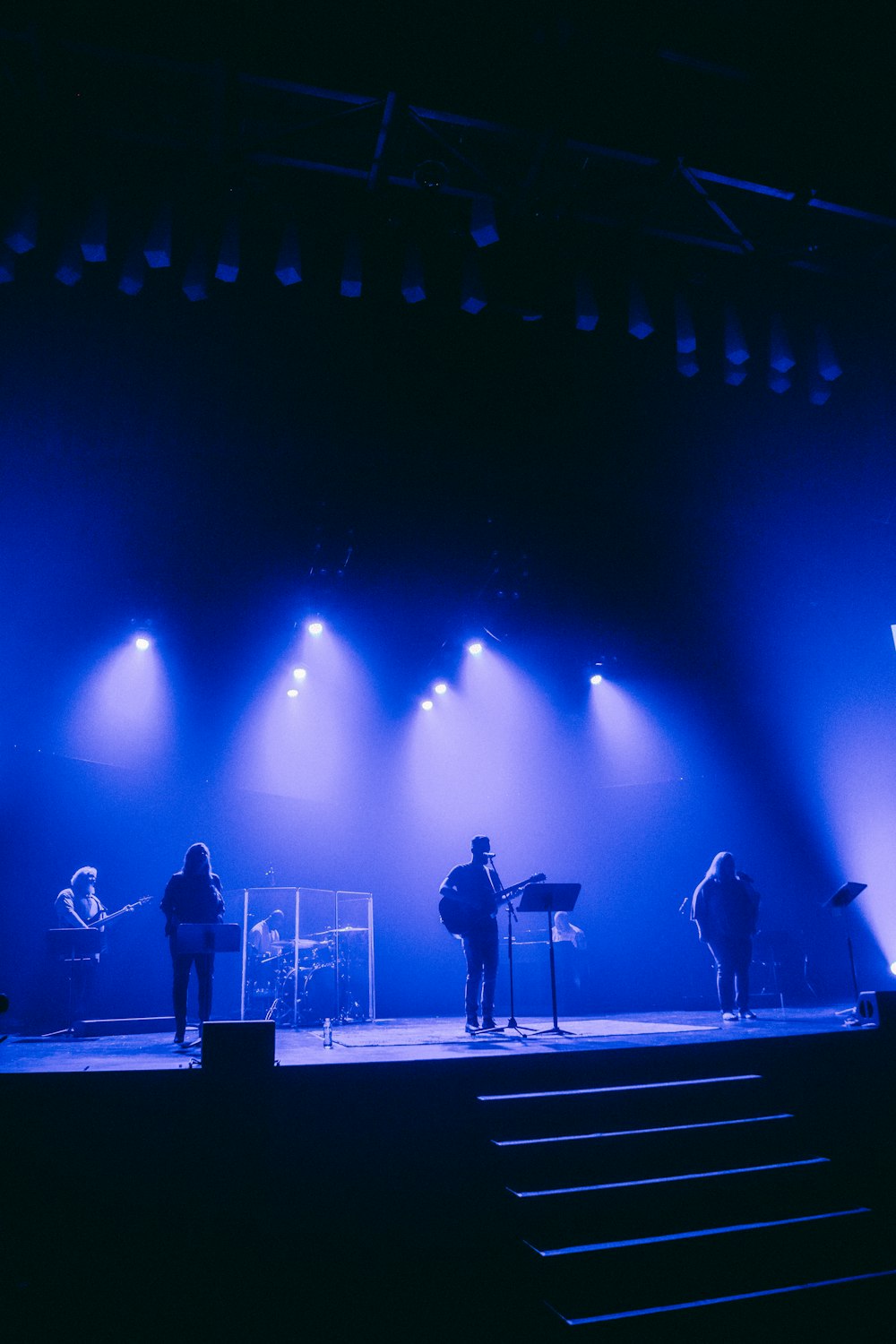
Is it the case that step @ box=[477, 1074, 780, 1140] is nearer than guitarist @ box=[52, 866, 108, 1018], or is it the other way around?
step @ box=[477, 1074, 780, 1140]

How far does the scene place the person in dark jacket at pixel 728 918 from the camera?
8992mm

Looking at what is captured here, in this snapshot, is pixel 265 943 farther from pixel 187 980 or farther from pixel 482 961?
pixel 482 961

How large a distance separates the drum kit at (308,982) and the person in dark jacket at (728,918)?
492 centimetres

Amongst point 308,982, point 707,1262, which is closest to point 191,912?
point 308,982

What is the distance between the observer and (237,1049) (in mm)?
4719

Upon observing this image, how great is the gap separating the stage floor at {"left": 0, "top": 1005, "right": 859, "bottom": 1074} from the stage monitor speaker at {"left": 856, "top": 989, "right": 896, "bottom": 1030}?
146 millimetres

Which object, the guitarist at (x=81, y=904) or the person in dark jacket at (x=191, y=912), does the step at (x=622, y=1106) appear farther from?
the guitarist at (x=81, y=904)

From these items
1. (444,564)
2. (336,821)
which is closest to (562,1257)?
(444,564)

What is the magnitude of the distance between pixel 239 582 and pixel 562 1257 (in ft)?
31.4

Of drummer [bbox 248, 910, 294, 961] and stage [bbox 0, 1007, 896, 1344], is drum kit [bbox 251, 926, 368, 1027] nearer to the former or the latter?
drummer [bbox 248, 910, 294, 961]

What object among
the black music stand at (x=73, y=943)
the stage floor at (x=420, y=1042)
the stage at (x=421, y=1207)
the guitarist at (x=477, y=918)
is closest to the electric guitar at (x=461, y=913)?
the guitarist at (x=477, y=918)

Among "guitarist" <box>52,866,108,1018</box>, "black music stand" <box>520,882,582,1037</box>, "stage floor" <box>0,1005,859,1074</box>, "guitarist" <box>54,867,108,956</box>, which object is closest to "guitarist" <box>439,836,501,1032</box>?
"stage floor" <box>0,1005,859,1074</box>

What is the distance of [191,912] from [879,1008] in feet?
20.1

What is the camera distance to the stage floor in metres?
5.46
